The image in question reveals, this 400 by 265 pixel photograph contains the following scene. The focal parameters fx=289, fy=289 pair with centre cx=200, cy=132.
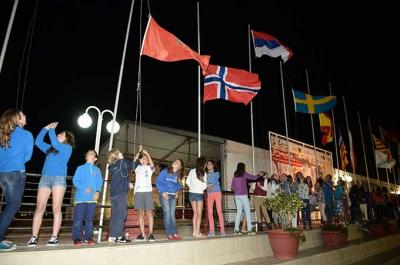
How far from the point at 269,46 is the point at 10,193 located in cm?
1139

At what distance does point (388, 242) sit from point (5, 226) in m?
14.1

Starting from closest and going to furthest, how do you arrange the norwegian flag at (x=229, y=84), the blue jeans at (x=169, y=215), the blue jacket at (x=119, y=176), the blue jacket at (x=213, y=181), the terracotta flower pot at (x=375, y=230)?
1. the blue jacket at (x=119, y=176)
2. the blue jeans at (x=169, y=215)
3. the blue jacket at (x=213, y=181)
4. the norwegian flag at (x=229, y=84)
5. the terracotta flower pot at (x=375, y=230)

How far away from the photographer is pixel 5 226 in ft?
13.4

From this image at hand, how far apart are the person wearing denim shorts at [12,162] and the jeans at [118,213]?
5.62 feet

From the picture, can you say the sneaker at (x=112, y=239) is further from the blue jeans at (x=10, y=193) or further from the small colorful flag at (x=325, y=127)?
the small colorful flag at (x=325, y=127)

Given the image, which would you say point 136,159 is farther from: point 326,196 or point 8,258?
point 326,196

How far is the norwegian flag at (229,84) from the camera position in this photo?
1055 cm

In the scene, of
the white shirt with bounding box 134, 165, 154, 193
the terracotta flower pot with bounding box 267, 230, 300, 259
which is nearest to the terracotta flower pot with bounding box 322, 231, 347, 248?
the terracotta flower pot with bounding box 267, 230, 300, 259

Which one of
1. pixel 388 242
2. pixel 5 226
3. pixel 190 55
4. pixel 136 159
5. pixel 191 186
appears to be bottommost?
pixel 388 242

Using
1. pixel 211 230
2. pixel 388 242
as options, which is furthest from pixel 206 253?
pixel 388 242

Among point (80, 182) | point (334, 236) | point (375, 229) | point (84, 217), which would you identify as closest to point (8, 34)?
point (80, 182)

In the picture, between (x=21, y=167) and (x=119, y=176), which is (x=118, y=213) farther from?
(x=21, y=167)

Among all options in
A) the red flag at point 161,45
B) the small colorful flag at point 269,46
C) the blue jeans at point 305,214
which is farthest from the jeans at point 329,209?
the red flag at point 161,45

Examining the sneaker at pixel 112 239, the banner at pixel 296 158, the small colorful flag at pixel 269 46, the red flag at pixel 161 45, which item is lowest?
the sneaker at pixel 112 239
